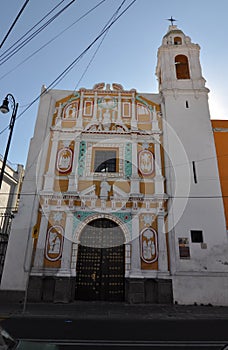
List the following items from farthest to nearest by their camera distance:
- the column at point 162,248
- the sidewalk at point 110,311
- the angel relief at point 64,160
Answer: the angel relief at point 64,160
the column at point 162,248
the sidewalk at point 110,311

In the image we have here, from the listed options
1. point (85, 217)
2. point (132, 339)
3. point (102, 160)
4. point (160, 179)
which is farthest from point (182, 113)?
point (132, 339)

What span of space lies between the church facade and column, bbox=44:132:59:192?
55mm

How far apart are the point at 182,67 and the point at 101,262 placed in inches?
526

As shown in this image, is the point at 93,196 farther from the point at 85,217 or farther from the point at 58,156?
the point at 58,156

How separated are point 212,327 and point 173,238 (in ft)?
15.7

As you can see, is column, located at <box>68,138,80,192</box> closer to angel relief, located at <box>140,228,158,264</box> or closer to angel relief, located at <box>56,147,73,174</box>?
angel relief, located at <box>56,147,73,174</box>

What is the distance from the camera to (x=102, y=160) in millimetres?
12758

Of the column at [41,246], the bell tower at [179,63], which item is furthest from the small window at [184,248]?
the bell tower at [179,63]

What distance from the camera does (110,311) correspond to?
8.05 m

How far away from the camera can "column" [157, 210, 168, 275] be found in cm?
1030

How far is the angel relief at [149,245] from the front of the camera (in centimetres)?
1051

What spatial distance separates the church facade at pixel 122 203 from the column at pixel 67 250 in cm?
4

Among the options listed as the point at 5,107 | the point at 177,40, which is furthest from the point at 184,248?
the point at 177,40

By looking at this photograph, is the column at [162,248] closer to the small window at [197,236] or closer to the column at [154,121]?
the small window at [197,236]
